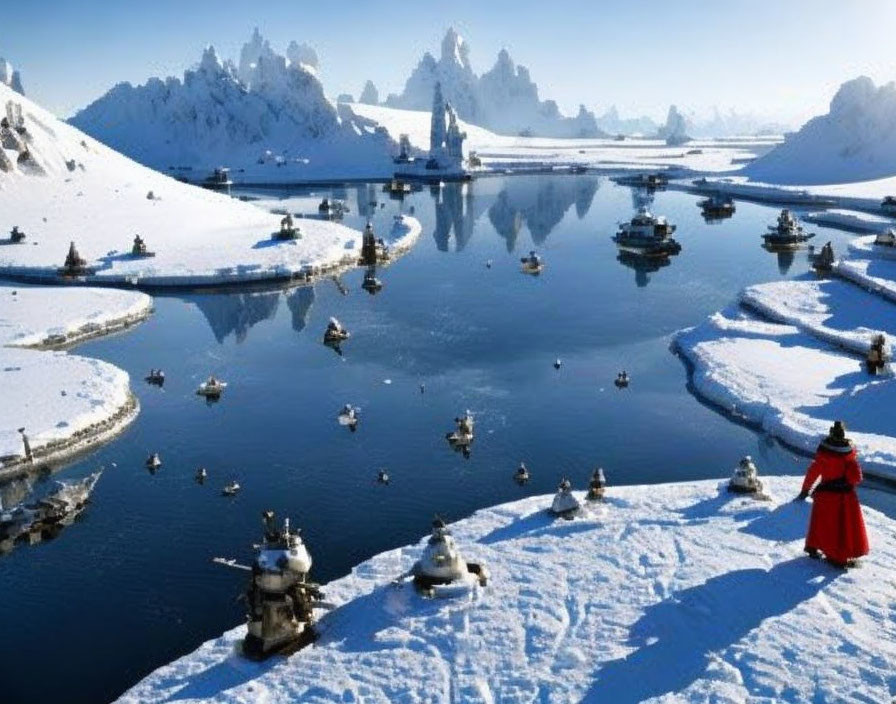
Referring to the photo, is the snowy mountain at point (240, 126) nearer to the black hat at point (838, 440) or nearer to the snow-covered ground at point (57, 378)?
the snow-covered ground at point (57, 378)

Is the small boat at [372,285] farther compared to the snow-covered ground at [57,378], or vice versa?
the small boat at [372,285]

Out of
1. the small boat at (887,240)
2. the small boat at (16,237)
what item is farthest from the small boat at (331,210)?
the small boat at (887,240)

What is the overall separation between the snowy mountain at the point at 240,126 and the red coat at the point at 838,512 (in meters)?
139

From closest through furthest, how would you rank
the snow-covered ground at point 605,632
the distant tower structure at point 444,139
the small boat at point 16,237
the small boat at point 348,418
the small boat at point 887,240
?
the snow-covered ground at point 605,632 < the small boat at point 348,418 < the small boat at point 887,240 < the small boat at point 16,237 < the distant tower structure at point 444,139

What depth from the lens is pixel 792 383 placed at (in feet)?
96.7

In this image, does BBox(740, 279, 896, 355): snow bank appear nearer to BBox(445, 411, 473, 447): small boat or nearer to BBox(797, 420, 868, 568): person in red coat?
BBox(445, 411, 473, 447): small boat

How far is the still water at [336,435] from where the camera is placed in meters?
17.6

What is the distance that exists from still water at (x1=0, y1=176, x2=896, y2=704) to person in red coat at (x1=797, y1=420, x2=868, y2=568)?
7.02 meters

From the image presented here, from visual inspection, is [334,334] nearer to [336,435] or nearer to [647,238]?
[336,435]

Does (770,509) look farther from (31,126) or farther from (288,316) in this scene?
(31,126)

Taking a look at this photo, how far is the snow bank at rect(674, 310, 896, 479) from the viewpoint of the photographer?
83.1 ft

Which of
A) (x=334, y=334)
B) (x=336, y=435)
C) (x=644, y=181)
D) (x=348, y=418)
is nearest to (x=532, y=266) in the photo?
(x=334, y=334)

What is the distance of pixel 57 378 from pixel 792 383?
26291 millimetres

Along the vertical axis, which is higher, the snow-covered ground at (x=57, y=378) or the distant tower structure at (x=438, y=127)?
the distant tower structure at (x=438, y=127)
